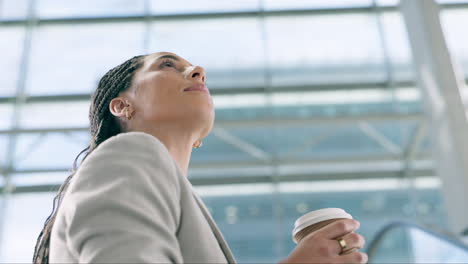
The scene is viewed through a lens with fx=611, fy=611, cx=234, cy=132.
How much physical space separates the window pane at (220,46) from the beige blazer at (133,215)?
986 cm

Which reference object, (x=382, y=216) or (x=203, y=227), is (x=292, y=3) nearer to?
(x=382, y=216)

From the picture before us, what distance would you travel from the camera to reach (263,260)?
407 inches

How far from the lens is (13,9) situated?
11422 millimetres

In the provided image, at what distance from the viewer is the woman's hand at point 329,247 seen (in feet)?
4.00

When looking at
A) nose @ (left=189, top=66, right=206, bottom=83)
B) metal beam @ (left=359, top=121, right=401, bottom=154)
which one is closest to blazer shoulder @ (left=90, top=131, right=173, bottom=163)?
nose @ (left=189, top=66, right=206, bottom=83)

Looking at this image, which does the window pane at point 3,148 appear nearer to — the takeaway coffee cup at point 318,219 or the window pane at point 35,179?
the window pane at point 35,179

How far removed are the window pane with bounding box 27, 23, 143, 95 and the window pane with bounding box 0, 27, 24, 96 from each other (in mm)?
270

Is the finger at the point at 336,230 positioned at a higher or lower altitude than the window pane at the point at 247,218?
higher

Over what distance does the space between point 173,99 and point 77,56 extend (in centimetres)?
994

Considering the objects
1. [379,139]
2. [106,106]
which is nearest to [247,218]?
[379,139]

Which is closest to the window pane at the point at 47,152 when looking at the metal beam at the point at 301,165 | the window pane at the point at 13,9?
the metal beam at the point at 301,165

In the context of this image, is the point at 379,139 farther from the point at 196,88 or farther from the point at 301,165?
the point at 196,88

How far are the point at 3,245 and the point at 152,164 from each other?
9547mm

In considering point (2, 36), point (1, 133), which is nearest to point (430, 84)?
point (1, 133)
